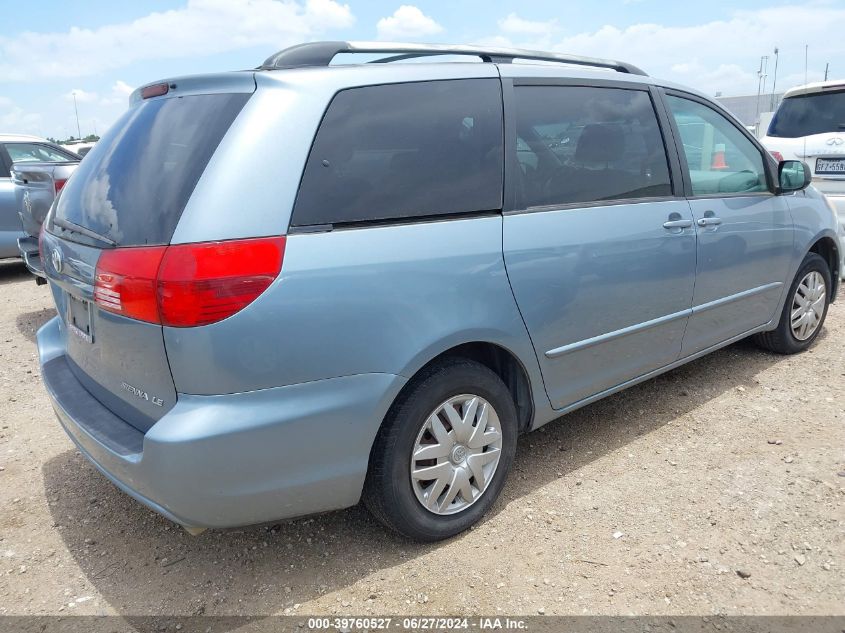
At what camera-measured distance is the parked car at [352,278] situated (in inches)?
79.4

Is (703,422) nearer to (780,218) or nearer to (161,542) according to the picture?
(780,218)

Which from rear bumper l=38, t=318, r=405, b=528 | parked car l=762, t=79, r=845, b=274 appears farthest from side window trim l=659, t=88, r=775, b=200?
parked car l=762, t=79, r=845, b=274

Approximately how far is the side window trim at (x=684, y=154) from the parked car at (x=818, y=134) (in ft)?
8.47

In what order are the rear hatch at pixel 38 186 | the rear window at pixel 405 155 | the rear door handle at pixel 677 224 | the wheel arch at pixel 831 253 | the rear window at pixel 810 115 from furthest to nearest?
the rear window at pixel 810 115 → the rear hatch at pixel 38 186 → the wheel arch at pixel 831 253 → the rear door handle at pixel 677 224 → the rear window at pixel 405 155

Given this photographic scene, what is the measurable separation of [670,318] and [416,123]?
1738 mm

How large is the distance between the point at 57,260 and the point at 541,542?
214 centimetres

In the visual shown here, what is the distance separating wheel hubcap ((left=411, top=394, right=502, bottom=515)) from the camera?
8.14ft

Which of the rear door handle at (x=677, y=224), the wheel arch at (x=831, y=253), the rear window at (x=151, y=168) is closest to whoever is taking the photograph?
the rear window at (x=151, y=168)

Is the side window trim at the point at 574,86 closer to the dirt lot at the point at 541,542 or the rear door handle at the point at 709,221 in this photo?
the rear door handle at the point at 709,221

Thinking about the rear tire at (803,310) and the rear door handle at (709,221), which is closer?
the rear door handle at (709,221)

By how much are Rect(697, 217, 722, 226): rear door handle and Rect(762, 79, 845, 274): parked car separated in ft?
10.9

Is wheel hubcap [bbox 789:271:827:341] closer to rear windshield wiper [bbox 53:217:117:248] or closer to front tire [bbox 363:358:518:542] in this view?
front tire [bbox 363:358:518:542]

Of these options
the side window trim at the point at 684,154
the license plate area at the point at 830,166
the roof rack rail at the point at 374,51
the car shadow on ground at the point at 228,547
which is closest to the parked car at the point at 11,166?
the car shadow on ground at the point at 228,547

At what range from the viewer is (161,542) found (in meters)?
2.69
